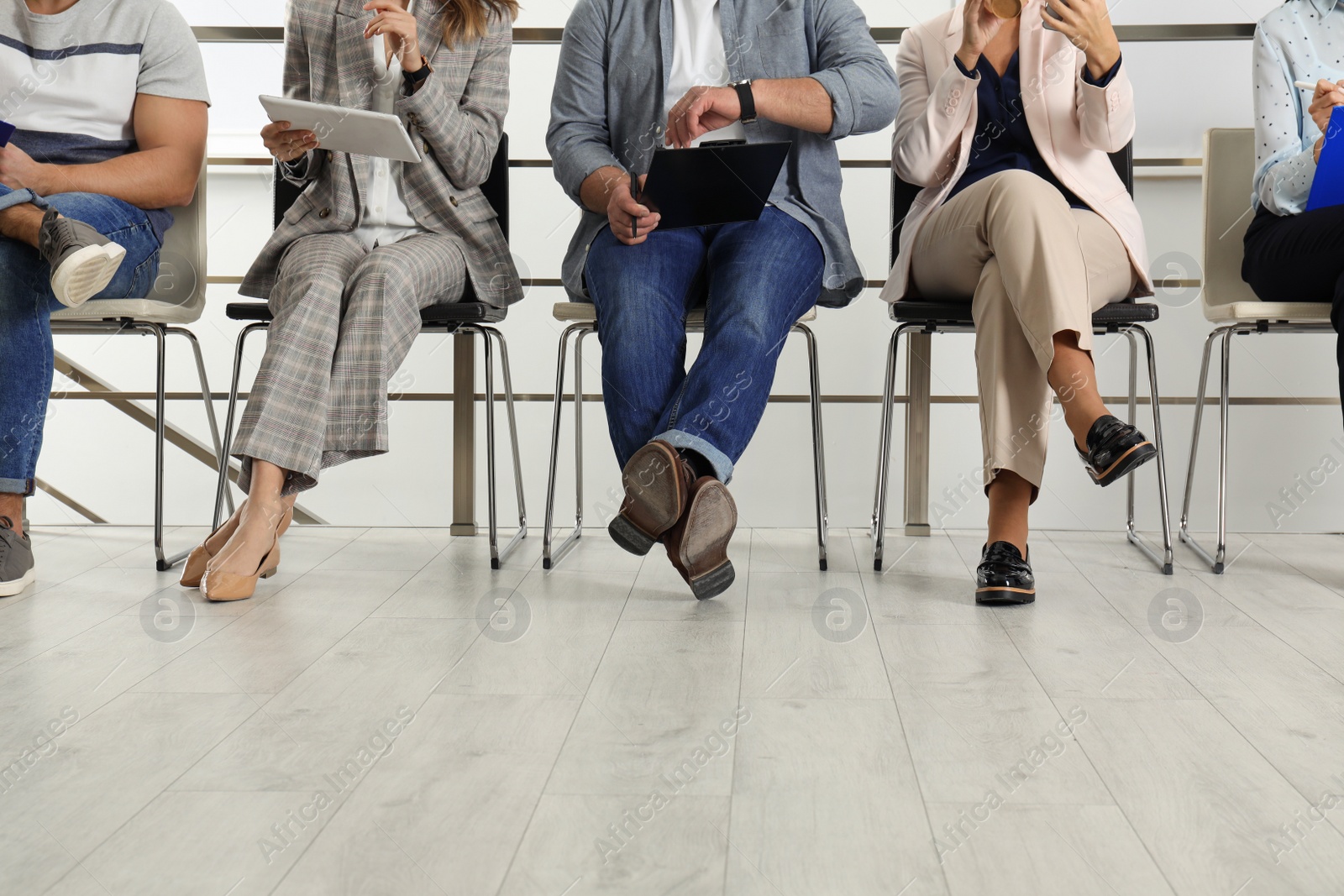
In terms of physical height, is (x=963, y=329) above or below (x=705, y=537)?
above

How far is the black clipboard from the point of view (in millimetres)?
1473

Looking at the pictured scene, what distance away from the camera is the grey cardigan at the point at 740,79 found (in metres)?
1.76

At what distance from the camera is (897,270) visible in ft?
6.09

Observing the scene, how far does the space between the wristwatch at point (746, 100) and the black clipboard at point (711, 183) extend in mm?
104

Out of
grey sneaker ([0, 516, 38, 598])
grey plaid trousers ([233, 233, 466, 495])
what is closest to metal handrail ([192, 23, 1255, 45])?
grey plaid trousers ([233, 233, 466, 495])

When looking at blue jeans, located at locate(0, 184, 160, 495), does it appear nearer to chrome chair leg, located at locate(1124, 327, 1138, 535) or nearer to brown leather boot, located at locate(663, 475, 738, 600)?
brown leather boot, located at locate(663, 475, 738, 600)

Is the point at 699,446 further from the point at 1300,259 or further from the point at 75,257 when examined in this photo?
the point at 1300,259

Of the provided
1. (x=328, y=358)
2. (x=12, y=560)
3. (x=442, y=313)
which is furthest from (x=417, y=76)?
(x=12, y=560)

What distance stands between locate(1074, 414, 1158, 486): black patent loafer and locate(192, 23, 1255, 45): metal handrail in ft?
4.14

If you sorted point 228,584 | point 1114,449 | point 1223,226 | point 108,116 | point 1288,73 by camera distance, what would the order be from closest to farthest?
point 1114,449 → point 228,584 → point 108,116 → point 1288,73 → point 1223,226

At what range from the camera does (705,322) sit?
1678 millimetres

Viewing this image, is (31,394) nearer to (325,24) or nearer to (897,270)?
(325,24)

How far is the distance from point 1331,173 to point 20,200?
2075 mm

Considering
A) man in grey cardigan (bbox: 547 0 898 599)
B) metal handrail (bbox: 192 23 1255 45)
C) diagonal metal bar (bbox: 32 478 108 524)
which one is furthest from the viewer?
diagonal metal bar (bbox: 32 478 108 524)
